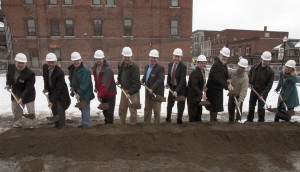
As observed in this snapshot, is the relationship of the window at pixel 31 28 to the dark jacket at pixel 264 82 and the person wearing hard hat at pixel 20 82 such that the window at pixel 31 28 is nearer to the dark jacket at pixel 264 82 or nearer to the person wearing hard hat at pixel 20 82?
the person wearing hard hat at pixel 20 82

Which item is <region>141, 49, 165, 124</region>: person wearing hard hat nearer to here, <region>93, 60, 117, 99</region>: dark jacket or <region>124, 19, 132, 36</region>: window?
<region>93, 60, 117, 99</region>: dark jacket

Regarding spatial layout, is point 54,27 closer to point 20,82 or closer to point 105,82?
point 20,82

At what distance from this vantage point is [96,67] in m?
5.66

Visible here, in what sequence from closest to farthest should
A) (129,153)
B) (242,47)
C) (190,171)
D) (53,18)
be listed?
(190,171) → (129,153) → (53,18) → (242,47)

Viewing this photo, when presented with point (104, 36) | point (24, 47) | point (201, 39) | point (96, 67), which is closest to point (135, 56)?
point (104, 36)

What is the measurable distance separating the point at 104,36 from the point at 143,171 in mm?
22965

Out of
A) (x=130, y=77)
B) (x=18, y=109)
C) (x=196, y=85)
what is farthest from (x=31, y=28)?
(x=196, y=85)

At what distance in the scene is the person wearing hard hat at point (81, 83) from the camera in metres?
5.44

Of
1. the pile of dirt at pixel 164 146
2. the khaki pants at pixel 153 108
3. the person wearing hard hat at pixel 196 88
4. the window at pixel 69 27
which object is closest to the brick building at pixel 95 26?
the window at pixel 69 27

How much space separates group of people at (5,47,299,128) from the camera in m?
5.41

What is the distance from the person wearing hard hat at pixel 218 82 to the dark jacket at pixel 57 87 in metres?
3.23

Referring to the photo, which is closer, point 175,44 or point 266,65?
point 266,65

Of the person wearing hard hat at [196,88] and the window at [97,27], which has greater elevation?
the window at [97,27]

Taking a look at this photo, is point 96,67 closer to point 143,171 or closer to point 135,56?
point 143,171
